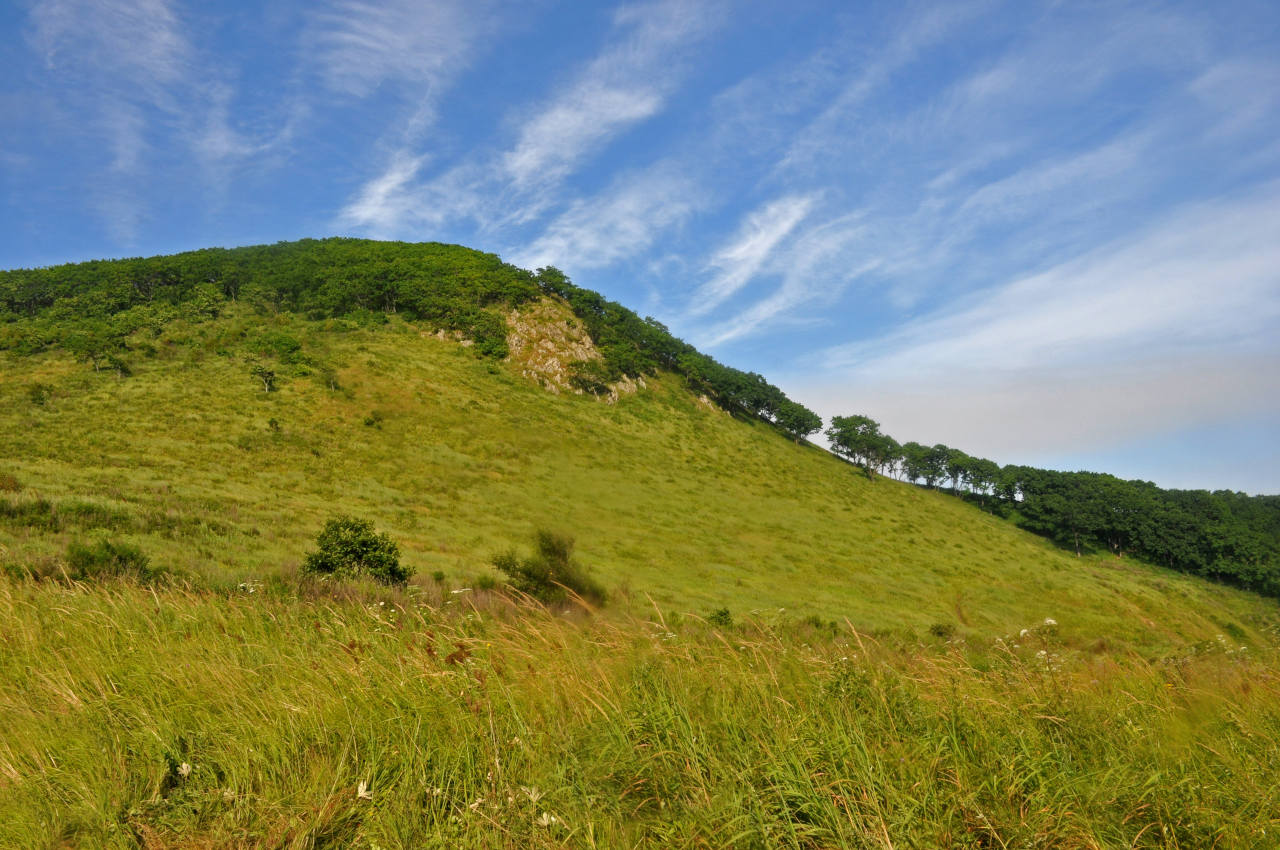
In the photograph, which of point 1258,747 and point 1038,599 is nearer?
point 1258,747

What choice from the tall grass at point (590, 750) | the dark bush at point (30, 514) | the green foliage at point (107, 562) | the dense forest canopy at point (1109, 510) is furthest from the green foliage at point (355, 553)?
the dense forest canopy at point (1109, 510)

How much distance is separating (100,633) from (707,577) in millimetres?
33990

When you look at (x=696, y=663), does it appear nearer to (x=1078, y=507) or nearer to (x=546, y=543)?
(x=546, y=543)

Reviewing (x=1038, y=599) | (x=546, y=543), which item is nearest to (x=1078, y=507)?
(x=1038, y=599)

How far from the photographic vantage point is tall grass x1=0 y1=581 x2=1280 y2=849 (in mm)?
2375

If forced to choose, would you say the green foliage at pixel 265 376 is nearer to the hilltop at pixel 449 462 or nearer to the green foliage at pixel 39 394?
the hilltop at pixel 449 462

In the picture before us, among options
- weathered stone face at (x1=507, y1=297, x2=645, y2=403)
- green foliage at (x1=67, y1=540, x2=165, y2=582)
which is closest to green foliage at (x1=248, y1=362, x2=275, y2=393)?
weathered stone face at (x1=507, y1=297, x2=645, y2=403)

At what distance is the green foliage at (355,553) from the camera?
1683 centimetres

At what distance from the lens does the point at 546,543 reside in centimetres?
2639

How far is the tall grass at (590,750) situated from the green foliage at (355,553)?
44.0 ft

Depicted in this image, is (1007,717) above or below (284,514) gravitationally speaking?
above

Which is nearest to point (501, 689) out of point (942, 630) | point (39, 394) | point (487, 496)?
point (942, 630)

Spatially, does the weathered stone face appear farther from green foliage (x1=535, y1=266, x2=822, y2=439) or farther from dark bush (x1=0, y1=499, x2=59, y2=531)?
dark bush (x1=0, y1=499, x2=59, y2=531)

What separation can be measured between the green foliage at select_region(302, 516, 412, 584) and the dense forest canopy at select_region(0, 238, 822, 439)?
71.7 metres
